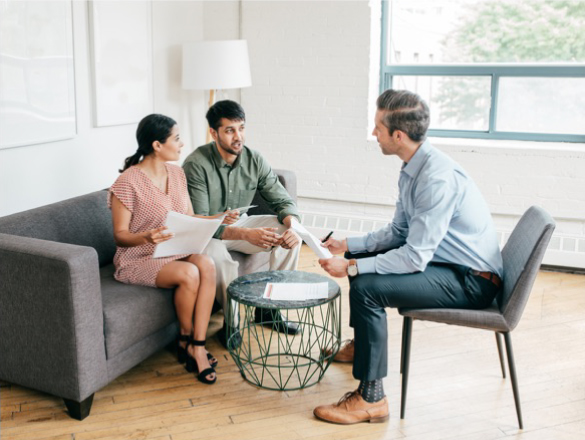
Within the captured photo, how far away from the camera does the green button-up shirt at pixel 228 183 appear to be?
11.1ft

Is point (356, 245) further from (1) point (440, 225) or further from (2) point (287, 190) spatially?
(2) point (287, 190)

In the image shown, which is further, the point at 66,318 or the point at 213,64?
the point at 213,64

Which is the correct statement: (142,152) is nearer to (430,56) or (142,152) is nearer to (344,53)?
(344,53)

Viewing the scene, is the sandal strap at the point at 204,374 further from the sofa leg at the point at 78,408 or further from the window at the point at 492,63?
the window at the point at 492,63

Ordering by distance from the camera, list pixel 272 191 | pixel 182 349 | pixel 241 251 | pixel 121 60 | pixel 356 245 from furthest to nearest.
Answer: pixel 121 60, pixel 272 191, pixel 241 251, pixel 182 349, pixel 356 245

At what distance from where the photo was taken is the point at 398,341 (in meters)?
3.38

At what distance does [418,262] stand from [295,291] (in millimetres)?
535

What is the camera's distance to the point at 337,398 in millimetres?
2818

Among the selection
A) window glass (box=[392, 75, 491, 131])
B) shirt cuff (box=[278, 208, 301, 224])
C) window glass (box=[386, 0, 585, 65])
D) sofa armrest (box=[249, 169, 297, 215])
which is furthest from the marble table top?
window glass (box=[386, 0, 585, 65])

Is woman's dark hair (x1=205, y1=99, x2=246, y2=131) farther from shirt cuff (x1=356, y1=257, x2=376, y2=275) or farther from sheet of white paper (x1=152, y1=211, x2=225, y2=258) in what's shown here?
shirt cuff (x1=356, y1=257, x2=376, y2=275)

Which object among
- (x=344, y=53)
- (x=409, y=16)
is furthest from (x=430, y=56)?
(x=344, y=53)

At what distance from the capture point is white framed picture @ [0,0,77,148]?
3.21m

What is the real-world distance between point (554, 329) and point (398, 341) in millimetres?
856

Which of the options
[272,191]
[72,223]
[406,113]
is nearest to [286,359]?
[272,191]
